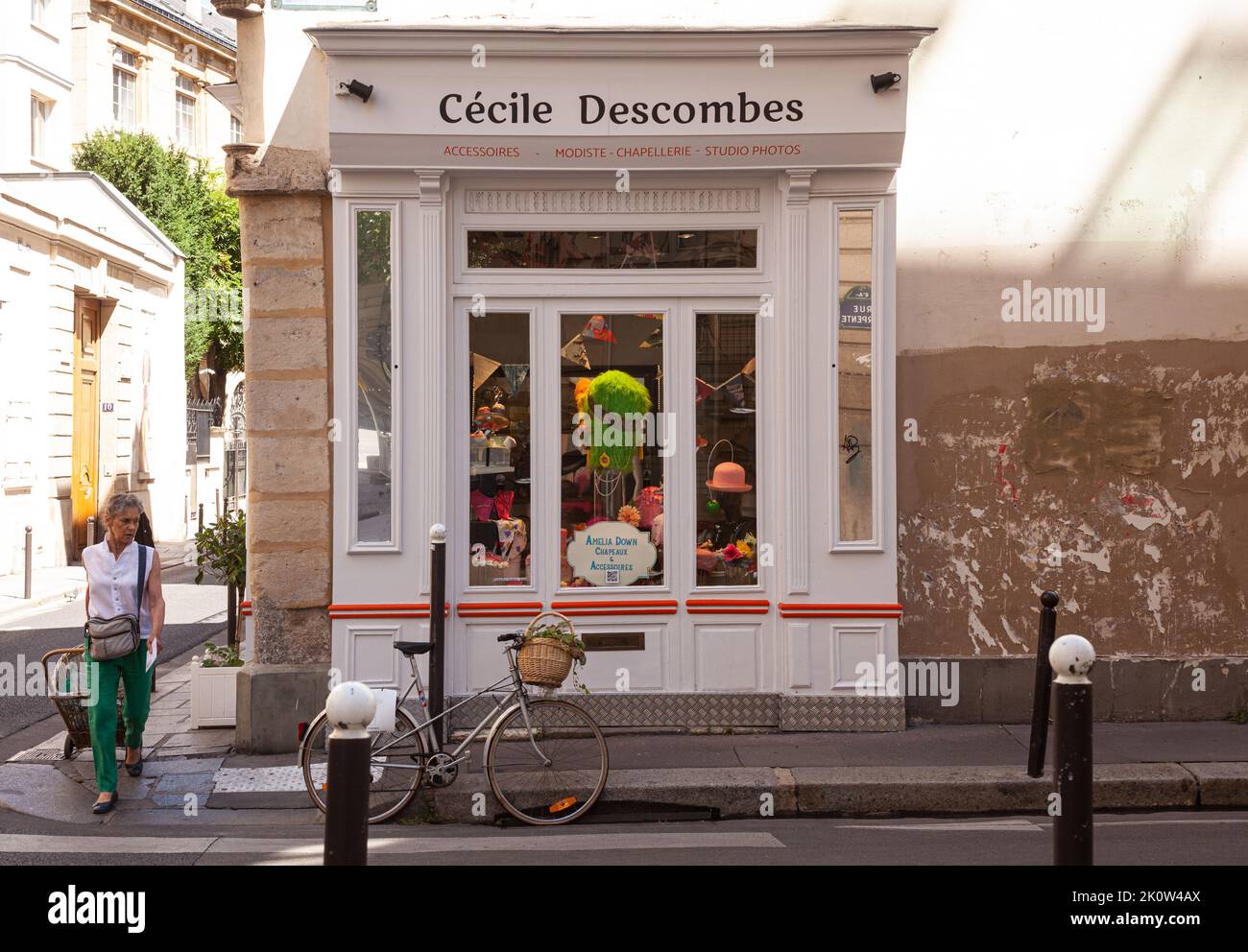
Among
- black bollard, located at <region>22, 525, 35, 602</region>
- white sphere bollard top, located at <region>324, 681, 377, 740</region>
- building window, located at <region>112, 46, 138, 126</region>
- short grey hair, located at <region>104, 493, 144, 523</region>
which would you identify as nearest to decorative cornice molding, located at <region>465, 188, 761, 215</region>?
short grey hair, located at <region>104, 493, 144, 523</region>

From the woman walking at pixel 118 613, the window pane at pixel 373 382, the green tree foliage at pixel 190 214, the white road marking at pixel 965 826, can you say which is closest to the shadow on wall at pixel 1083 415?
Result: the white road marking at pixel 965 826

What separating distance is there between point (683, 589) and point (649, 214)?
2.51 m

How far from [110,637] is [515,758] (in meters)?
2.45

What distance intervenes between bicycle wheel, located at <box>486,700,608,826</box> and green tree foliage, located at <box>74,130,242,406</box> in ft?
106

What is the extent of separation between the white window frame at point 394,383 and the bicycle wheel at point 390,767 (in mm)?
1571

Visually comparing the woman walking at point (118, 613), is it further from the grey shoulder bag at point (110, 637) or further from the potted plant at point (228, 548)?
the potted plant at point (228, 548)

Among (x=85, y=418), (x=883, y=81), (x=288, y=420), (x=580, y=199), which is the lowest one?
(x=288, y=420)

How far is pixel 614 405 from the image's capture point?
8430mm

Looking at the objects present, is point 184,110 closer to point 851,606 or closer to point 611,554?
point 611,554

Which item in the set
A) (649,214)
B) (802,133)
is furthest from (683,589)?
(802,133)

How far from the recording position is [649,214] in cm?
833

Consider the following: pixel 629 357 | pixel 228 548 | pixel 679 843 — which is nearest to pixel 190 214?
pixel 228 548
